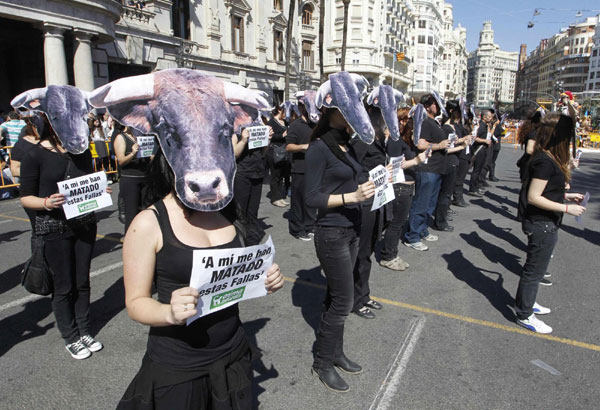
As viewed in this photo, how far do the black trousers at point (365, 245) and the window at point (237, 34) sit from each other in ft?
91.3

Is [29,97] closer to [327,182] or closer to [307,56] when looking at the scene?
[327,182]

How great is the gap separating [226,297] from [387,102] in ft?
10.4

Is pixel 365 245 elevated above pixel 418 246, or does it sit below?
above

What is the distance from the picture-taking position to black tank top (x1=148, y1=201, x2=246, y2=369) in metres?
1.59

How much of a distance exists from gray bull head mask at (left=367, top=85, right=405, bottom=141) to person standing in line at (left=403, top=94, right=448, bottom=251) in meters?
1.75

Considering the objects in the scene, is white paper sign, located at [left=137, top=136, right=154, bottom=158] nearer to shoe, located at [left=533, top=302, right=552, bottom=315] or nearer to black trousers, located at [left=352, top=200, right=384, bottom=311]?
black trousers, located at [left=352, top=200, right=384, bottom=311]

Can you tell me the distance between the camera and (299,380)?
318cm

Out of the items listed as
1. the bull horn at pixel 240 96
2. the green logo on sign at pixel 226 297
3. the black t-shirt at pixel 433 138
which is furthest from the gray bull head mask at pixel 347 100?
the black t-shirt at pixel 433 138

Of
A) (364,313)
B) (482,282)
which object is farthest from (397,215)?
(364,313)

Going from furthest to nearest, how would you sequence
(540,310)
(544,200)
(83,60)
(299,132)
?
(83,60), (299,132), (540,310), (544,200)

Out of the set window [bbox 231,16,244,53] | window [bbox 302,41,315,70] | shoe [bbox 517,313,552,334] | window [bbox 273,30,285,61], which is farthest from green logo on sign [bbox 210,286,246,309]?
window [bbox 302,41,315,70]

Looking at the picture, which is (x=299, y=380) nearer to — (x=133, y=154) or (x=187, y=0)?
(x=133, y=154)

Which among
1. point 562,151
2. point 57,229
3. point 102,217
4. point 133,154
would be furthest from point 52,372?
point 102,217

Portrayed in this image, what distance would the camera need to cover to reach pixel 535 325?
13.0 ft
